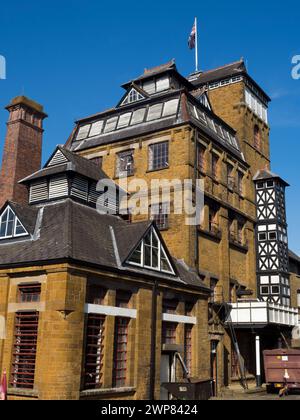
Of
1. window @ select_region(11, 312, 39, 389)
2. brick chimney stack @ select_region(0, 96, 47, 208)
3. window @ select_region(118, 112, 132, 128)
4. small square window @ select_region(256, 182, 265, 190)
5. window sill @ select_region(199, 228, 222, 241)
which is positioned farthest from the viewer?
small square window @ select_region(256, 182, 265, 190)

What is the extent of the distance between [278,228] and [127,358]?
62.5 feet

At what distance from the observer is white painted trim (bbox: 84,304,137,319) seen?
62.2 feet

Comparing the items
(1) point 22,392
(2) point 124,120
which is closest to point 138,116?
(2) point 124,120

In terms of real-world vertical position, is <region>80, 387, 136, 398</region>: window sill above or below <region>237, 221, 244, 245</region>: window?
below

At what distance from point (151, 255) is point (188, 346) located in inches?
234

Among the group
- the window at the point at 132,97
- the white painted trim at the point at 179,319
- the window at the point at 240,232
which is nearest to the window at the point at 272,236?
the window at the point at 240,232

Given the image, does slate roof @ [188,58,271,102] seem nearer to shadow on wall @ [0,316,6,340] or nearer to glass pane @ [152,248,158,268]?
glass pane @ [152,248,158,268]

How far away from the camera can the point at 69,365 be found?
56.6 feet

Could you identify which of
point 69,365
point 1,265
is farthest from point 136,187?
point 69,365

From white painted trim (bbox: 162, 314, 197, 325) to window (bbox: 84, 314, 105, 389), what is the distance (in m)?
4.62

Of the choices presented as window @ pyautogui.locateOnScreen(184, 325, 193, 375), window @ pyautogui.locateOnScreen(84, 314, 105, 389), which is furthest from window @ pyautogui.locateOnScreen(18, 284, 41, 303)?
window @ pyautogui.locateOnScreen(184, 325, 193, 375)

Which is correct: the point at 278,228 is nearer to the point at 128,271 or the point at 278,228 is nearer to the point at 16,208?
the point at 128,271

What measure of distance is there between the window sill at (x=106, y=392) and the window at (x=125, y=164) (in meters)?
15.2

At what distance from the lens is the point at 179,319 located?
79.9ft
